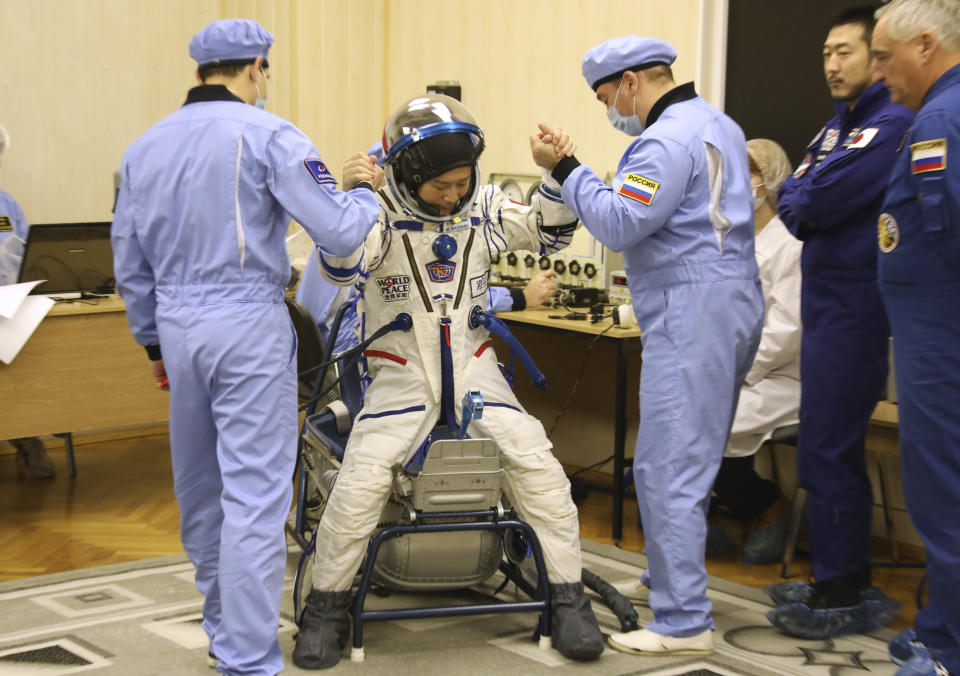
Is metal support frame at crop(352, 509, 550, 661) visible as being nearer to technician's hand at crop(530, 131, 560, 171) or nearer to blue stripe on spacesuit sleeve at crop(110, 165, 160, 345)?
blue stripe on spacesuit sleeve at crop(110, 165, 160, 345)

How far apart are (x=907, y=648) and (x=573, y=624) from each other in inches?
33.5

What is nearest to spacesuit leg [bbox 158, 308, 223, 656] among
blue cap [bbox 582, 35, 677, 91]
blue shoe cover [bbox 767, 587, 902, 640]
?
blue cap [bbox 582, 35, 677, 91]

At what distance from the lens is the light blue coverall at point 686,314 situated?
284 cm

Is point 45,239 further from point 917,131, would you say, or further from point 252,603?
point 917,131

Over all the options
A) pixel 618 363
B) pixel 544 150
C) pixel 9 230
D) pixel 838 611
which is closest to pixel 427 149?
pixel 544 150

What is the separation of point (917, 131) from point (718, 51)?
216cm

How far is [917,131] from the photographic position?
2.49 meters

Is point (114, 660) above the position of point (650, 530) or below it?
below

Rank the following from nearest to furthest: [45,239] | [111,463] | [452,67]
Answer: [45,239] → [111,463] → [452,67]

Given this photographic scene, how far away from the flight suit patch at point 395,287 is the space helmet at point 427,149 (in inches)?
7.0

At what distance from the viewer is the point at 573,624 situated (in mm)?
2881

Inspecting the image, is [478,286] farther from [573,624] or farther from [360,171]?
[573,624]

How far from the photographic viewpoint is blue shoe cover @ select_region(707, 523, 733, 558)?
3881 millimetres

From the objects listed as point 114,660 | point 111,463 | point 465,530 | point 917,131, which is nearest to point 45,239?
point 111,463
